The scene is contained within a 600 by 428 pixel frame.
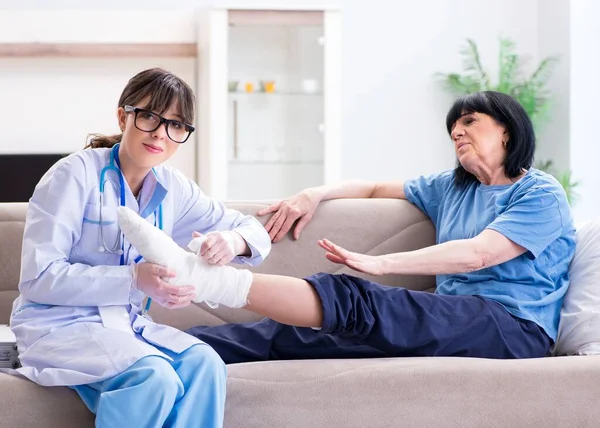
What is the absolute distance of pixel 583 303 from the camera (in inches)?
91.4

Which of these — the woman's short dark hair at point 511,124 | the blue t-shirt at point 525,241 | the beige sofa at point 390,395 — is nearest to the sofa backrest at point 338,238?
the blue t-shirt at point 525,241

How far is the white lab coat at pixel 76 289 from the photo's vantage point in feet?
5.95

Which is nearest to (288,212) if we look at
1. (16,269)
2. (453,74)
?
(16,269)

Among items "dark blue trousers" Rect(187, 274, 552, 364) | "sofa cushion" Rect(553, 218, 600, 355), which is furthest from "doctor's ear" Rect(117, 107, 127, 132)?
"sofa cushion" Rect(553, 218, 600, 355)

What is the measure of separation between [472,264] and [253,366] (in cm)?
63

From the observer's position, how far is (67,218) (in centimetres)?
189

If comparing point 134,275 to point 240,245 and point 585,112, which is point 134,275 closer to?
point 240,245

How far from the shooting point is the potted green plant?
5254 mm

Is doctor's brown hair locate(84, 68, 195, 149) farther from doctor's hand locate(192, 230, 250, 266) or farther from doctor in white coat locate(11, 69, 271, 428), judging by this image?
doctor's hand locate(192, 230, 250, 266)

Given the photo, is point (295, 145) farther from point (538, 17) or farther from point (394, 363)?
point (394, 363)

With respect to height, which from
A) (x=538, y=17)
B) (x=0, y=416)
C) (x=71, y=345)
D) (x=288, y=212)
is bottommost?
(x=0, y=416)

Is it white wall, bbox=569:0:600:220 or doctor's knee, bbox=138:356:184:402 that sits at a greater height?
white wall, bbox=569:0:600:220

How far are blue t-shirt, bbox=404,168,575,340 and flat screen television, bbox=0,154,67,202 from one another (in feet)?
10.1

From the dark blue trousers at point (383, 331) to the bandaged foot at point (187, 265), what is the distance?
0.21 m
